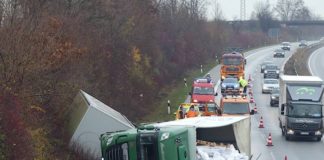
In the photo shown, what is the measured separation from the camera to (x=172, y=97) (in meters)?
49.9

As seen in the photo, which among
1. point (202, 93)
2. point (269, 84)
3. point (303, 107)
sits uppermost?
point (303, 107)

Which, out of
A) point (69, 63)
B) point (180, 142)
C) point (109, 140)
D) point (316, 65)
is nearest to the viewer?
point (109, 140)

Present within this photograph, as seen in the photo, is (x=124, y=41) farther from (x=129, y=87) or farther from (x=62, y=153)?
(x=62, y=153)

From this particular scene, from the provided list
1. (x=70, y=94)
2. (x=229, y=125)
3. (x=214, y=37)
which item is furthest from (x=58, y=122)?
(x=214, y=37)

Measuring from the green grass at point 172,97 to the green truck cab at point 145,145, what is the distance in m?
19.4

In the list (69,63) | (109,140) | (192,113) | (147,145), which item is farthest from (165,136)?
(192,113)

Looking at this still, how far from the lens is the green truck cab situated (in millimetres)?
16031

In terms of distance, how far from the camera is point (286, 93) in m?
31.4

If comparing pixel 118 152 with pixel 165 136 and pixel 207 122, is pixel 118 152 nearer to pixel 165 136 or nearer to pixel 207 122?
pixel 165 136

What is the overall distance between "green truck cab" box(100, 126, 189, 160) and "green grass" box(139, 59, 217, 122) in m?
19.4

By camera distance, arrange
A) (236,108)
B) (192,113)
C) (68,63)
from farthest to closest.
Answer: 1. (236,108)
2. (192,113)
3. (68,63)

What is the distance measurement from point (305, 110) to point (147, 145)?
16.3 metres

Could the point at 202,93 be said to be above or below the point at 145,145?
below

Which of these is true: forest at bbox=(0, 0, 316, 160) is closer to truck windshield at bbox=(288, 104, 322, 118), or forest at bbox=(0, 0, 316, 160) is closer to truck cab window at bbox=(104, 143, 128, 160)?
truck cab window at bbox=(104, 143, 128, 160)
